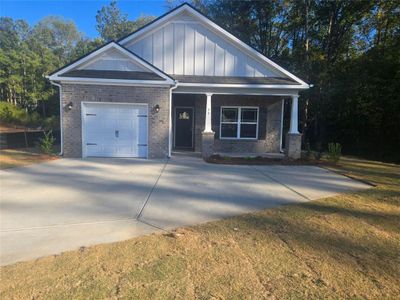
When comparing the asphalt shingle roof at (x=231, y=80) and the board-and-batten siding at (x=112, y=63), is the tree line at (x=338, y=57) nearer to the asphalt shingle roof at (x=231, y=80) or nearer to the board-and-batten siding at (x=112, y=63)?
the asphalt shingle roof at (x=231, y=80)

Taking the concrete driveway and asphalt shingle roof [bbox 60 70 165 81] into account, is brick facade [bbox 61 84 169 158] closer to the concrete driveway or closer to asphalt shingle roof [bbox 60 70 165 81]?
asphalt shingle roof [bbox 60 70 165 81]

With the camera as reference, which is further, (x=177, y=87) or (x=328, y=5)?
(x=328, y=5)

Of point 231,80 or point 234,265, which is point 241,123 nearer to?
point 231,80

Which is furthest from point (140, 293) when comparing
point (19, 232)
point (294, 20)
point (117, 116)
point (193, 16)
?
point (294, 20)

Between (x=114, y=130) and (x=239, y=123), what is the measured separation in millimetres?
6313

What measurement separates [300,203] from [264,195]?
2.94 ft

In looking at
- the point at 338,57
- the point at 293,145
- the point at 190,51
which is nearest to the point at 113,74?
the point at 190,51

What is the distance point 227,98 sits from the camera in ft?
50.8

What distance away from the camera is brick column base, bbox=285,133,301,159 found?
13.7m

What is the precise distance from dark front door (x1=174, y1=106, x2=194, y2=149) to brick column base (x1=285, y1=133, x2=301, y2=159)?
206 inches

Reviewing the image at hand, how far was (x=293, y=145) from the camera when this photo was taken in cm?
1370

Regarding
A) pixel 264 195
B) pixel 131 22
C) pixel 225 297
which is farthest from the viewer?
pixel 131 22

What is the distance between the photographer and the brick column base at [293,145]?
13672 mm

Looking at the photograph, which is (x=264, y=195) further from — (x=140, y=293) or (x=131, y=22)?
(x=131, y=22)
